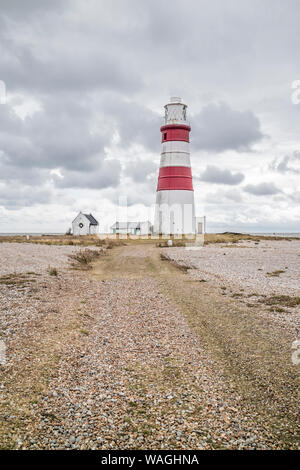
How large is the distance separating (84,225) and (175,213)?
100 feet

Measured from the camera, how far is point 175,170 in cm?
4703

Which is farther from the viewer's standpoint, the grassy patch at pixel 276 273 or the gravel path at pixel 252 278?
the grassy patch at pixel 276 273

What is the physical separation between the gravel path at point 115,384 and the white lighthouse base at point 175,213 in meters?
34.7

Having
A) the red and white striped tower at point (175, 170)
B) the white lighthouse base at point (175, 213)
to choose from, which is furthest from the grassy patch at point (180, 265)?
the red and white striped tower at point (175, 170)

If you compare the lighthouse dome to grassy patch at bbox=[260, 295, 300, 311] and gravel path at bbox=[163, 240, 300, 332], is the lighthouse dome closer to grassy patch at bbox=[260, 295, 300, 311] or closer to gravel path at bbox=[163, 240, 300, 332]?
gravel path at bbox=[163, 240, 300, 332]

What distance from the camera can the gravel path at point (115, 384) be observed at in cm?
527

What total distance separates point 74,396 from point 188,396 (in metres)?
2.01

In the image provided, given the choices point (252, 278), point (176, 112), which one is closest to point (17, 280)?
point (252, 278)

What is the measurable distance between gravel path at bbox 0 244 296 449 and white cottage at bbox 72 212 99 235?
201 feet

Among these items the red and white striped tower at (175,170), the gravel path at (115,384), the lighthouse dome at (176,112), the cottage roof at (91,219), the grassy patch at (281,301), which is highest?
the lighthouse dome at (176,112)

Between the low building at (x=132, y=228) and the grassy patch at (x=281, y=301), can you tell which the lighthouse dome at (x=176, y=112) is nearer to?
the low building at (x=132, y=228)

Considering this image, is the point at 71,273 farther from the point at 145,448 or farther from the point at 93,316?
the point at 145,448

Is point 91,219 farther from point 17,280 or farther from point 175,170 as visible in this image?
point 17,280

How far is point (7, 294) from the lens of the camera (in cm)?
1402
